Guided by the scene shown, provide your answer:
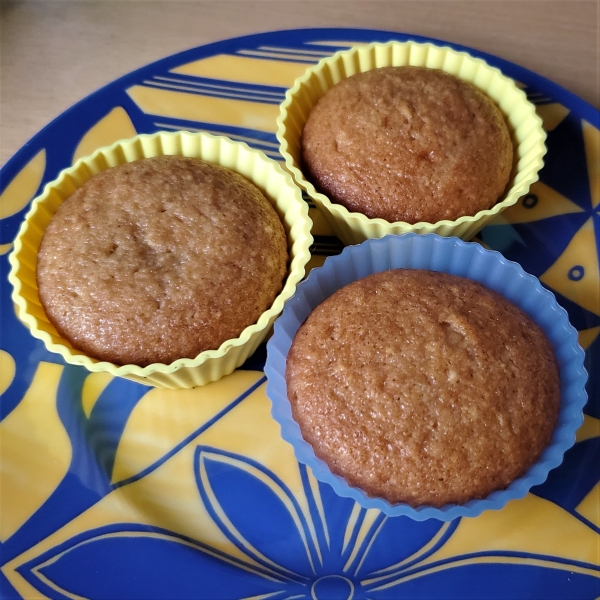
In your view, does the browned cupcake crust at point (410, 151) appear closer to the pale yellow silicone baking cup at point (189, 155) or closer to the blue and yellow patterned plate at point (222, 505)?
the pale yellow silicone baking cup at point (189, 155)

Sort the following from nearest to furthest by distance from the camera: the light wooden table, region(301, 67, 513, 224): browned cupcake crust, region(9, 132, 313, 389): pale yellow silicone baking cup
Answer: region(9, 132, 313, 389): pale yellow silicone baking cup
region(301, 67, 513, 224): browned cupcake crust
the light wooden table

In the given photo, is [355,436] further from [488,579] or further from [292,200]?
[292,200]

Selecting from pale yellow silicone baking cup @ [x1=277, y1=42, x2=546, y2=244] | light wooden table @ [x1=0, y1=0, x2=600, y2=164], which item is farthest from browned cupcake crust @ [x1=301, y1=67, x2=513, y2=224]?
light wooden table @ [x1=0, y1=0, x2=600, y2=164]

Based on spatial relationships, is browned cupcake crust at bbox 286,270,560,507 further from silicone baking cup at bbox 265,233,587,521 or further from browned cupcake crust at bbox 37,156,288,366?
browned cupcake crust at bbox 37,156,288,366

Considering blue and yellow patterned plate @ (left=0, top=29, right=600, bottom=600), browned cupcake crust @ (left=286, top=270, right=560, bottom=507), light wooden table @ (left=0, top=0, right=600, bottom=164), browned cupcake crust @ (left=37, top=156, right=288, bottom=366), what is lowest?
blue and yellow patterned plate @ (left=0, top=29, right=600, bottom=600)

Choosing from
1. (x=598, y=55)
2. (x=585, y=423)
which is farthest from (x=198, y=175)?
(x=598, y=55)

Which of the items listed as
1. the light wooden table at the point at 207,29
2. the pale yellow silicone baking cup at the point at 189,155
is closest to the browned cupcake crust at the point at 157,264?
the pale yellow silicone baking cup at the point at 189,155

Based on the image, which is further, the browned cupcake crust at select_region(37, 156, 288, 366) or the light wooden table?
the light wooden table
